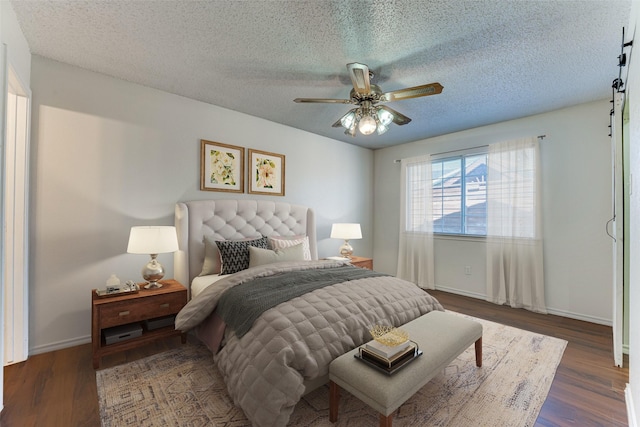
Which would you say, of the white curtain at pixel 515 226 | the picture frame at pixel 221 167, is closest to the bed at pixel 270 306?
the picture frame at pixel 221 167

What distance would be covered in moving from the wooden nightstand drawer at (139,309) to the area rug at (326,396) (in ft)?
1.11

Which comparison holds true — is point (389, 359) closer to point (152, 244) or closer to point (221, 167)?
point (152, 244)

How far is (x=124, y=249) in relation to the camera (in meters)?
2.70

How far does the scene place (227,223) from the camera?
3.29 metres

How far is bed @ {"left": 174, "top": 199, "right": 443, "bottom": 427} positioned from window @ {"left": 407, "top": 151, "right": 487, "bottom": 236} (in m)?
2.18

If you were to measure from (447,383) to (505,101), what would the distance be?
298 centimetres

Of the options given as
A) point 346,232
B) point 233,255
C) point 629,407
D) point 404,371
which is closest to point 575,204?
point 629,407

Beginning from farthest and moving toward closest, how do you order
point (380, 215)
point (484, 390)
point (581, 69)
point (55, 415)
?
point (380, 215) < point (581, 69) < point (484, 390) < point (55, 415)

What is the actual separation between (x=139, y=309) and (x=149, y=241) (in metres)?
0.57

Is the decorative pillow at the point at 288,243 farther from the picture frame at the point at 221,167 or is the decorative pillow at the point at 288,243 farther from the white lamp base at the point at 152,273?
the white lamp base at the point at 152,273

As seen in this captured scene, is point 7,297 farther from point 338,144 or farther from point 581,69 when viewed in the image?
point 581,69

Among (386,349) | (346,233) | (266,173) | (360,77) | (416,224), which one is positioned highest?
(360,77)

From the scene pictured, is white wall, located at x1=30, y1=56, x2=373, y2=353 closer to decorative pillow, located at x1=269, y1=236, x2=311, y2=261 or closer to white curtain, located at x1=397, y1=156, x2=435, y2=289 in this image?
decorative pillow, located at x1=269, y1=236, x2=311, y2=261

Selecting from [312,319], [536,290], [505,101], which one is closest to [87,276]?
[312,319]
